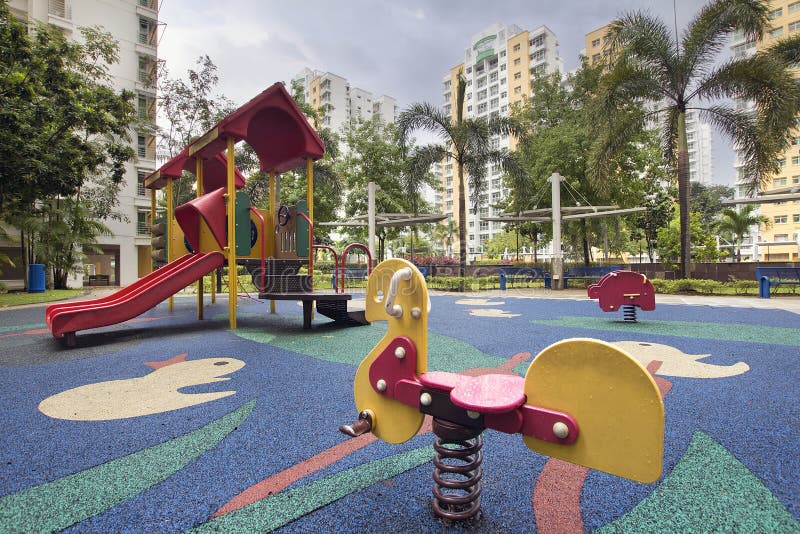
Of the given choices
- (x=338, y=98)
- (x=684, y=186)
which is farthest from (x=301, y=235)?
(x=338, y=98)

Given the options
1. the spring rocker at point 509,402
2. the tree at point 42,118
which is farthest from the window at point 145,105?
the spring rocker at point 509,402

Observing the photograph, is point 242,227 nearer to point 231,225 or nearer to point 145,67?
point 231,225

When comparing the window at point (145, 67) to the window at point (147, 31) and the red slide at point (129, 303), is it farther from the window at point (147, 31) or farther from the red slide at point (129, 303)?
the red slide at point (129, 303)

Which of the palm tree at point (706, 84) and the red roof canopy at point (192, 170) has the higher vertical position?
the palm tree at point (706, 84)

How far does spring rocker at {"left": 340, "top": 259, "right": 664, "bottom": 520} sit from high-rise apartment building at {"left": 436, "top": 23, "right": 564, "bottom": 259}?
58288 millimetres

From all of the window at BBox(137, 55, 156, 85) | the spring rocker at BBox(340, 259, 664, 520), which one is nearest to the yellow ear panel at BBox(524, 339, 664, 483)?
the spring rocker at BBox(340, 259, 664, 520)

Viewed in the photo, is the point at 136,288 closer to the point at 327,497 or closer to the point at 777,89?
the point at 327,497

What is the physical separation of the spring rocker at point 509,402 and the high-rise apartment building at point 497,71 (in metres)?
58.3

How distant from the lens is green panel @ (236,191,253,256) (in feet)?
21.4

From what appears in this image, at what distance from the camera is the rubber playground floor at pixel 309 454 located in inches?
62.2

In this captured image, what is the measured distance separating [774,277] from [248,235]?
49.5 ft

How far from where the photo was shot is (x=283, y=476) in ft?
6.20

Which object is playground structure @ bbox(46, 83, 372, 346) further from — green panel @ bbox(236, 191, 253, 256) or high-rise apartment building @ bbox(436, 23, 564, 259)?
high-rise apartment building @ bbox(436, 23, 564, 259)

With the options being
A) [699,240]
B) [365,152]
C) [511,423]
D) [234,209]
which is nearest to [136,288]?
[234,209]
